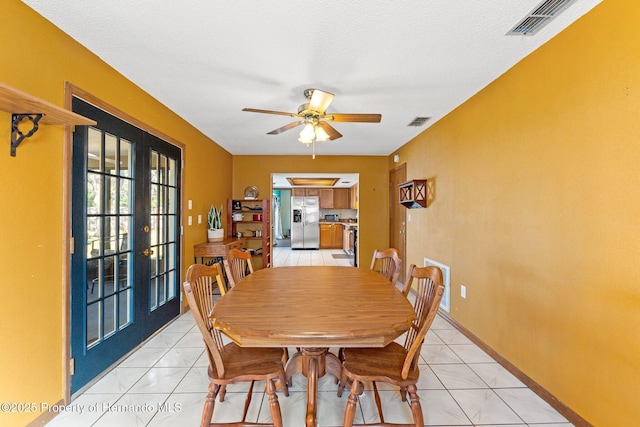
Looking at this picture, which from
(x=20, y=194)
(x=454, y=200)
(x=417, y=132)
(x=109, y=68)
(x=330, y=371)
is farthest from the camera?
(x=417, y=132)

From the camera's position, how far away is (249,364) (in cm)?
148

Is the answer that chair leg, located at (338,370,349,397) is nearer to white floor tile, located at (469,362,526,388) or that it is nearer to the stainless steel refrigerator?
white floor tile, located at (469,362,526,388)

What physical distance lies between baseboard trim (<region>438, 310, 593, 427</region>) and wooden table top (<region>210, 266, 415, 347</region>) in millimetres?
1141

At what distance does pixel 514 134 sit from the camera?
212cm

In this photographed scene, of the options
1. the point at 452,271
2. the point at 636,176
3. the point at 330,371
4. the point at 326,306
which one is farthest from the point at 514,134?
the point at 330,371

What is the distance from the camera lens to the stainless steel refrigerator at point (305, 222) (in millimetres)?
8984

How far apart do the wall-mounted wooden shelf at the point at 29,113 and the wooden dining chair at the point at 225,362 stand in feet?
3.28

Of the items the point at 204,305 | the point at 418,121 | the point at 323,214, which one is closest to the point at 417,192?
the point at 418,121

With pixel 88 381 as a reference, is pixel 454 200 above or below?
above

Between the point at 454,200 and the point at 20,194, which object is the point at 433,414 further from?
the point at 20,194

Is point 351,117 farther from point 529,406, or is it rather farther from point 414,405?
point 529,406

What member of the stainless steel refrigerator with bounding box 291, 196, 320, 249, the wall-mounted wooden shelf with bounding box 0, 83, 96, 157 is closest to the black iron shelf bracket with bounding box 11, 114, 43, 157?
the wall-mounted wooden shelf with bounding box 0, 83, 96, 157

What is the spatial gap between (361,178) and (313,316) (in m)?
4.25

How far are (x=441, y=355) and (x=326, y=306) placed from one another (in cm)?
152
